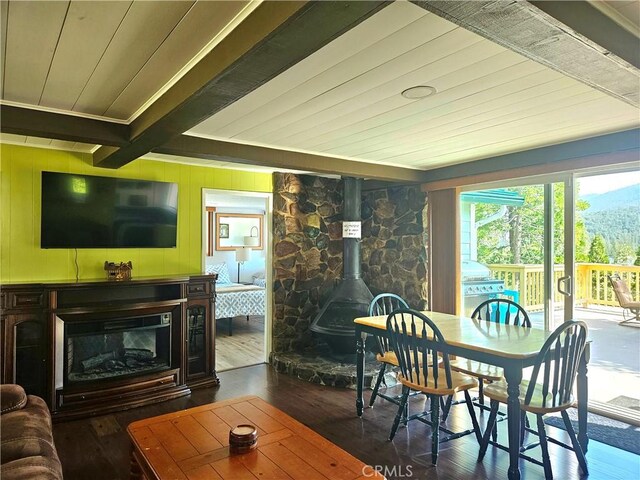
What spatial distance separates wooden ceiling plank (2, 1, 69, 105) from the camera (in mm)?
1510

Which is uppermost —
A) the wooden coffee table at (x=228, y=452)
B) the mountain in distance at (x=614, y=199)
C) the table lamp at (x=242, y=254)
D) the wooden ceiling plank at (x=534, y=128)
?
the wooden ceiling plank at (x=534, y=128)

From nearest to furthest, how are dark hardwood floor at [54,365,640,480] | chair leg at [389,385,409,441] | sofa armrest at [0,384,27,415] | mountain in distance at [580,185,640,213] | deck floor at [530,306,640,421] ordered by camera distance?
sofa armrest at [0,384,27,415] < dark hardwood floor at [54,365,640,480] < chair leg at [389,385,409,441] < mountain in distance at [580,185,640,213] < deck floor at [530,306,640,421]

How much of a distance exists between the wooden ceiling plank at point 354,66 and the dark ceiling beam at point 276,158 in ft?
1.72

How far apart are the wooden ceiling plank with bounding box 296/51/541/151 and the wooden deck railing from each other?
2.11 metres

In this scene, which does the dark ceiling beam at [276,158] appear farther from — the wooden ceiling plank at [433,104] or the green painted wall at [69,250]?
the green painted wall at [69,250]

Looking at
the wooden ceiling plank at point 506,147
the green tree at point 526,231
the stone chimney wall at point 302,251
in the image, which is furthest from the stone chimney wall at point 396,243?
the green tree at point 526,231

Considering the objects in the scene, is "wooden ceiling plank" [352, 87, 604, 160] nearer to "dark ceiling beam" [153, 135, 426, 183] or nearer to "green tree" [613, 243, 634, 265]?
"dark ceiling beam" [153, 135, 426, 183]

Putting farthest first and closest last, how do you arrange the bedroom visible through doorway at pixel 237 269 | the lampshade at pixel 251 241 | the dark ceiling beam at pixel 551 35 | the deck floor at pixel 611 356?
the lampshade at pixel 251 241 < the bedroom visible through doorway at pixel 237 269 < the deck floor at pixel 611 356 < the dark ceiling beam at pixel 551 35

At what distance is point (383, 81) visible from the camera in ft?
7.11

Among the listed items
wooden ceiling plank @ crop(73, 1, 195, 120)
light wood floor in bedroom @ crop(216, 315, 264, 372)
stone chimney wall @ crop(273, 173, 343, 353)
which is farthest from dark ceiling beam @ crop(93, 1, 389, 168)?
light wood floor in bedroom @ crop(216, 315, 264, 372)

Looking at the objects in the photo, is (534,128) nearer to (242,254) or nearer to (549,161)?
(549,161)

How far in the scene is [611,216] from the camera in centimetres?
349

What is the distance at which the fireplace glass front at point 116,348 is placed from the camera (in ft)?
11.8

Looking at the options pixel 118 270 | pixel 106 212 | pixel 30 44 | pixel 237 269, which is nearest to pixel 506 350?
pixel 30 44
